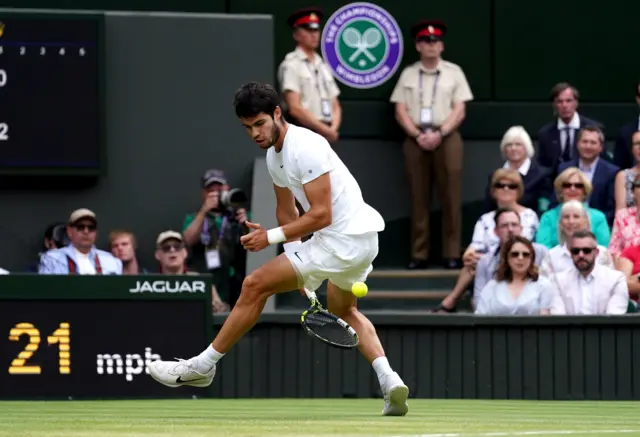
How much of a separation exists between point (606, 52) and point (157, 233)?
16.8 feet

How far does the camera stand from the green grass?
718cm

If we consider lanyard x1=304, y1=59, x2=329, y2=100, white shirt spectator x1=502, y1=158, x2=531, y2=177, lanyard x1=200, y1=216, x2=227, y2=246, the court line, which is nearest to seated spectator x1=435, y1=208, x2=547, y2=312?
white shirt spectator x1=502, y1=158, x2=531, y2=177

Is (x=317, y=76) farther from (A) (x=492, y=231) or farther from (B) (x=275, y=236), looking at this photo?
(B) (x=275, y=236)

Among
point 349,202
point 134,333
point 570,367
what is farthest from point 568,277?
point 349,202

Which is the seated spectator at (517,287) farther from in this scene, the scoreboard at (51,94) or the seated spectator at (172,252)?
the scoreboard at (51,94)

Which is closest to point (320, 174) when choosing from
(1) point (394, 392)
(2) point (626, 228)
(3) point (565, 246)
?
(1) point (394, 392)

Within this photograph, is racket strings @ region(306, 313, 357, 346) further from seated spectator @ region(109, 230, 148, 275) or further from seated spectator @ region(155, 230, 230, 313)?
seated spectator @ region(109, 230, 148, 275)

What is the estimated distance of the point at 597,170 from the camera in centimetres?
1344

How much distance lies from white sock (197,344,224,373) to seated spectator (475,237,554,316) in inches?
154

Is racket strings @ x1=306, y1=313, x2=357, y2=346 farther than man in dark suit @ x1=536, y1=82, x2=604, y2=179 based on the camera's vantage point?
No

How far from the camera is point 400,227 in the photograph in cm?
1548

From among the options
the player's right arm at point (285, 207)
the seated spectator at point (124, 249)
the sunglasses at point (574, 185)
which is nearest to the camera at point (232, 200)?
the seated spectator at point (124, 249)

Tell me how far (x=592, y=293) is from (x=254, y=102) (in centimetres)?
465

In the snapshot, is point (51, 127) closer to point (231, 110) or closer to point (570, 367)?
point (231, 110)
